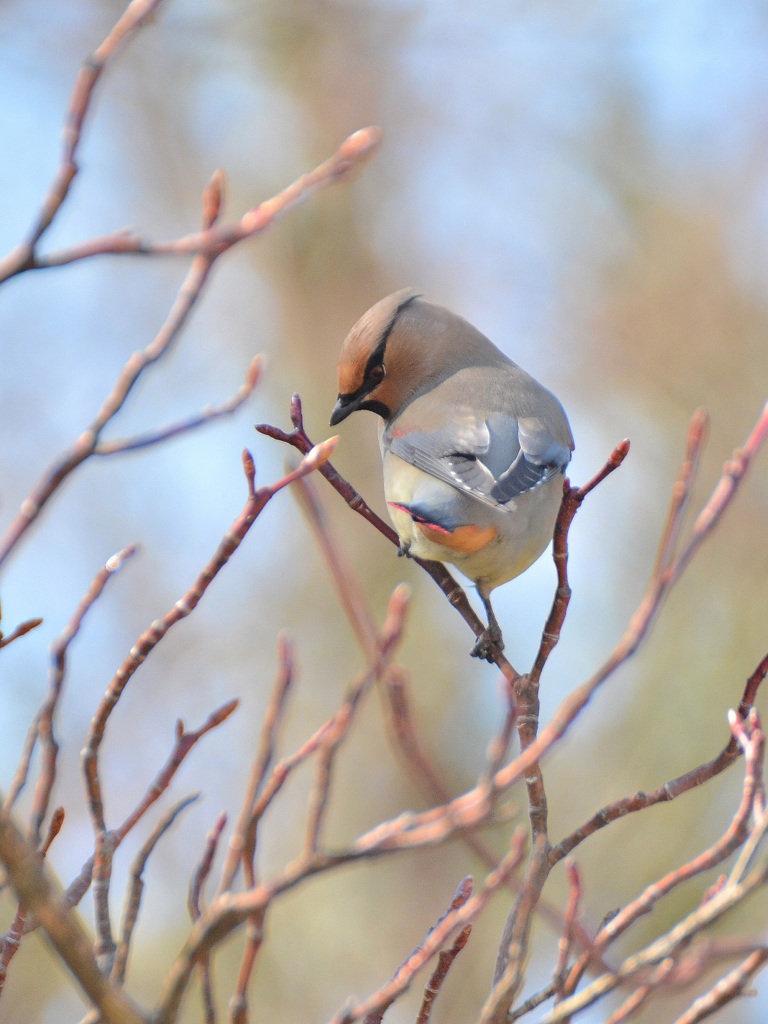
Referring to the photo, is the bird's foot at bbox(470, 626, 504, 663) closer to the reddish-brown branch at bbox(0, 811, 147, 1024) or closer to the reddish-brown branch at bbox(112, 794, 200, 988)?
the reddish-brown branch at bbox(112, 794, 200, 988)

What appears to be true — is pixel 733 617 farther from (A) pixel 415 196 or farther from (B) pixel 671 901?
(A) pixel 415 196

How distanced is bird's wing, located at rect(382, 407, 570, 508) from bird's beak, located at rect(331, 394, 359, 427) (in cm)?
28

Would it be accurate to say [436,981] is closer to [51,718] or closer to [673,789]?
[673,789]

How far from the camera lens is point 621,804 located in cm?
230

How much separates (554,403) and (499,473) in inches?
31.1

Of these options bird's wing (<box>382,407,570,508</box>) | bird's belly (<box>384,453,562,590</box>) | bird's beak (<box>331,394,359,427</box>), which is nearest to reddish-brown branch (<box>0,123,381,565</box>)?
bird's belly (<box>384,453,562,590</box>)

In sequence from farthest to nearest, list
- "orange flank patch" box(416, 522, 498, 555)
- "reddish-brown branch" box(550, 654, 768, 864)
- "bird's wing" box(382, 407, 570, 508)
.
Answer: "bird's wing" box(382, 407, 570, 508) → "orange flank patch" box(416, 522, 498, 555) → "reddish-brown branch" box(550, 654, 768, 864)

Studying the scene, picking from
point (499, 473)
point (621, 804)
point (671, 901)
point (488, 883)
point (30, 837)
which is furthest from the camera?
point (671, 901)

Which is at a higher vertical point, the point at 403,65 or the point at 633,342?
the point at 403,65

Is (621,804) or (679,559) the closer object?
(679,559)

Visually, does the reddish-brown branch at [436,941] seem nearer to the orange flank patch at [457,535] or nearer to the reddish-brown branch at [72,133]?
the reddish-brown branch at [72,133]

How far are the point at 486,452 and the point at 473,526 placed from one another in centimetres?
40

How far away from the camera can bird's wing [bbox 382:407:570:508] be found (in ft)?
12.8

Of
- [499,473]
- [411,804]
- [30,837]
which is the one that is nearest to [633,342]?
[411,804]
